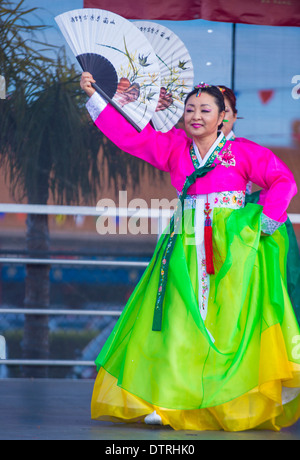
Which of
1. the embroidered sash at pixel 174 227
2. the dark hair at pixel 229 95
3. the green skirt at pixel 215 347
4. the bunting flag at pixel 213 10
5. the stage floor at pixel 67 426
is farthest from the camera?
the bunting flag at pixel 213 10

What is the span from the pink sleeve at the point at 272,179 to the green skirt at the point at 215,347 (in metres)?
0.08

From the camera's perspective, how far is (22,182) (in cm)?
445

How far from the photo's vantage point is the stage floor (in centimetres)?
260

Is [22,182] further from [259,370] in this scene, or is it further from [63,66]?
[259,370]

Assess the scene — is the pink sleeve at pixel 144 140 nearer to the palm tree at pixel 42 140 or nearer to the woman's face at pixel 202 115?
the woman's face at pixel 202 115

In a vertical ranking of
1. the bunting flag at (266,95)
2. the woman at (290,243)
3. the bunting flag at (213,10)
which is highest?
the bunting flag at (213,10)

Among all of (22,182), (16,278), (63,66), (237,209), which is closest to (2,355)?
(16,278)

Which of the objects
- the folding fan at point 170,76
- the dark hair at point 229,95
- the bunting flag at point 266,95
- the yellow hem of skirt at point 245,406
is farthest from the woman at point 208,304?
the bunting flag at point 266,95

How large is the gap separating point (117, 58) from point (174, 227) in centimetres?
68

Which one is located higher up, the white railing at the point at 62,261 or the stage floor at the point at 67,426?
the white railing at the point at 62,261

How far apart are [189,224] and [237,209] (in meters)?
0.20

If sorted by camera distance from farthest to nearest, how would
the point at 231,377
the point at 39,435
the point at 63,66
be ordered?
the point at 63,66 < the point at 231,377 < the point at 39,435

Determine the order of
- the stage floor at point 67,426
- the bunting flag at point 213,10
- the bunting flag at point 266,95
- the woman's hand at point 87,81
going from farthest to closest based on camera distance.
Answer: the bunting flag at point 266,95 → the bunting flag at point 213,10 → the woman's hand at point 87,81 → the stage floor at point 67,426

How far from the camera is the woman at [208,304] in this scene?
2879mm
